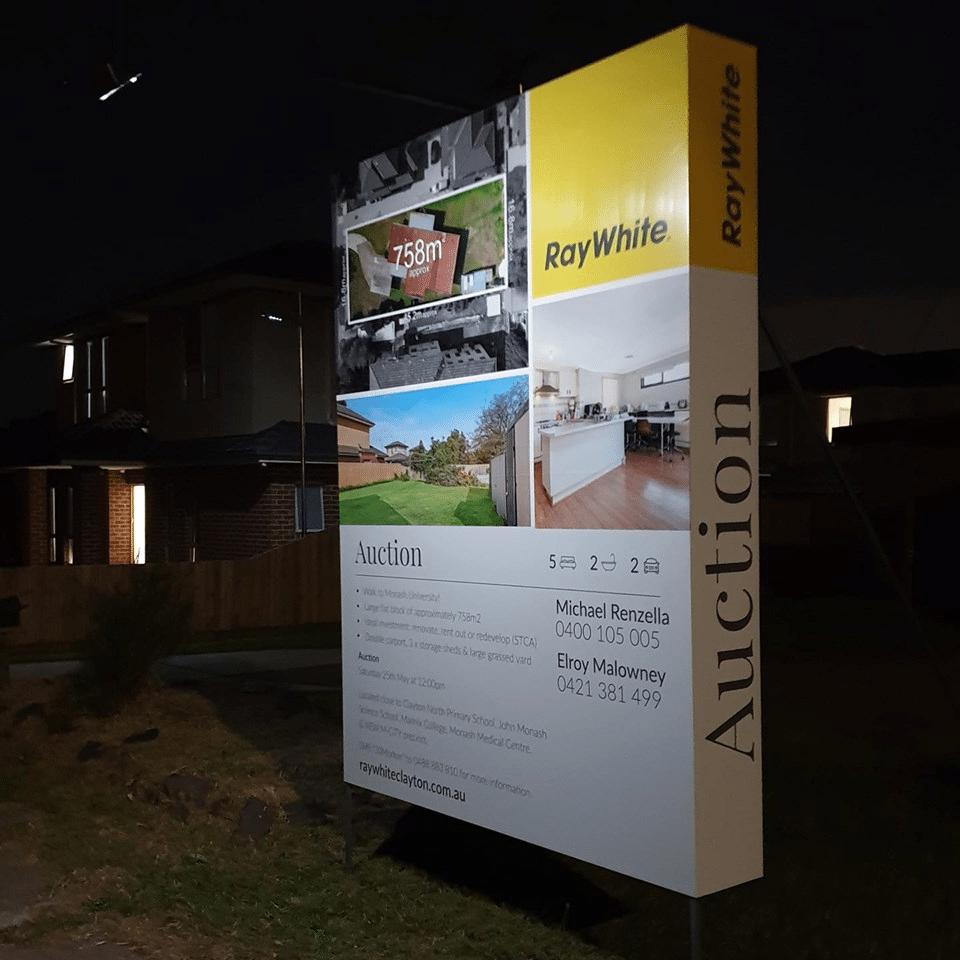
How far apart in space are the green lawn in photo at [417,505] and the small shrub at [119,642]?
387cm

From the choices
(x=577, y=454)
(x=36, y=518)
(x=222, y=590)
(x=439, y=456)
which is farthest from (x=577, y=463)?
(x=36, y=518)

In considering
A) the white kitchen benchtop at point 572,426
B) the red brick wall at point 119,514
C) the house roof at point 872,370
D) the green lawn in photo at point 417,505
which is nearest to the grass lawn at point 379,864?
the white kitchen benchtop at point 572,426

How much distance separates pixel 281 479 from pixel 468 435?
15.8m

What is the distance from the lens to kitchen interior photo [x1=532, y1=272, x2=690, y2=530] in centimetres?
360

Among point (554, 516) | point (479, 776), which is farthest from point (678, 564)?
point (479, 776)

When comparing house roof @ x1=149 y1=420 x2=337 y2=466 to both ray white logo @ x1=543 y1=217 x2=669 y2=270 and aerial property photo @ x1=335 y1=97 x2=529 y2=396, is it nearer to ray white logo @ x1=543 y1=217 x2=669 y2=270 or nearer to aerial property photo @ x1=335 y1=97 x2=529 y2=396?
aerial property photo @ x1=335 y1=97 x2=529 y2=396

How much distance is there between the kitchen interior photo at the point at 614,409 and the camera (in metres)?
3.60

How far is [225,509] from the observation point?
20594mm

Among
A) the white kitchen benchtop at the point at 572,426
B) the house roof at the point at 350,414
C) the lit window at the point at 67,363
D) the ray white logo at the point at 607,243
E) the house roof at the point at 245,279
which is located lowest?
the white kitchen benchtop at the point at 572,426

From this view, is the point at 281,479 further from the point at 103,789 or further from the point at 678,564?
the point at 678,564

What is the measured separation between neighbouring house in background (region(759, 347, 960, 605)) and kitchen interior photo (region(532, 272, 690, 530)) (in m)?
22.5

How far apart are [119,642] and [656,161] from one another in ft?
21.4

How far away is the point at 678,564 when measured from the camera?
3.60m

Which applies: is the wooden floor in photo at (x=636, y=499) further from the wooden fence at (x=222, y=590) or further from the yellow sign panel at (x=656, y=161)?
the wooden fence at (x=222, y=590)
